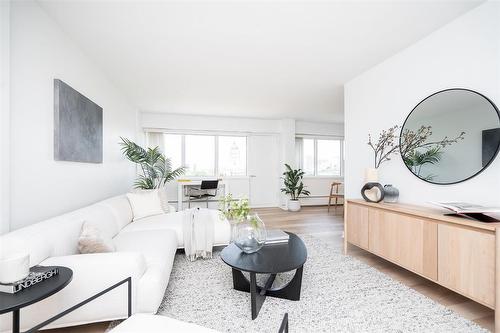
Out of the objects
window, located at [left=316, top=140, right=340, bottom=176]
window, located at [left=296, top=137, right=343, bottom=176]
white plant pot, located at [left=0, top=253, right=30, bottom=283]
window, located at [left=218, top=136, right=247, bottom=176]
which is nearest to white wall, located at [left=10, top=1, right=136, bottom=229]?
white plant pot, located at [left=0, top=253, right=30, bottom=283]

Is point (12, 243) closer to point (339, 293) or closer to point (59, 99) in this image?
point (59, 99)

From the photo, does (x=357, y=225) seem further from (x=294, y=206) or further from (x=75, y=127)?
(x=75, y=127)

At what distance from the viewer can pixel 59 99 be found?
195cm

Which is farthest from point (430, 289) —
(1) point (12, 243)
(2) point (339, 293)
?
(1) point (12, 243)

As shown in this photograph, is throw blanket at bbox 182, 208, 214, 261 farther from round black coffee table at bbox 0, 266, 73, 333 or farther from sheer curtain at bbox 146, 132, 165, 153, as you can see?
sheer curtain at bbox 146, 132, 165, 153

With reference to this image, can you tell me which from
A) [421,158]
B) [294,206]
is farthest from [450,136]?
[294,206]

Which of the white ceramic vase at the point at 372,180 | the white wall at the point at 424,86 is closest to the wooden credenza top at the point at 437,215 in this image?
the white ceramic vase at the point at 372,180

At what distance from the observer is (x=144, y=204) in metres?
3.07

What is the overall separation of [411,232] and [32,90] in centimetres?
328

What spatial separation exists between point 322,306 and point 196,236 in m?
1.46

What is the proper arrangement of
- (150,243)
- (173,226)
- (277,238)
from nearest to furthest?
(150,243) → (277,238) → (173,226)

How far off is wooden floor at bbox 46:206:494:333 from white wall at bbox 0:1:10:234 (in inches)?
33.8

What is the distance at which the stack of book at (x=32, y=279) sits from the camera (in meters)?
0.94

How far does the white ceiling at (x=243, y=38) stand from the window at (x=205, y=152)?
1.99m
